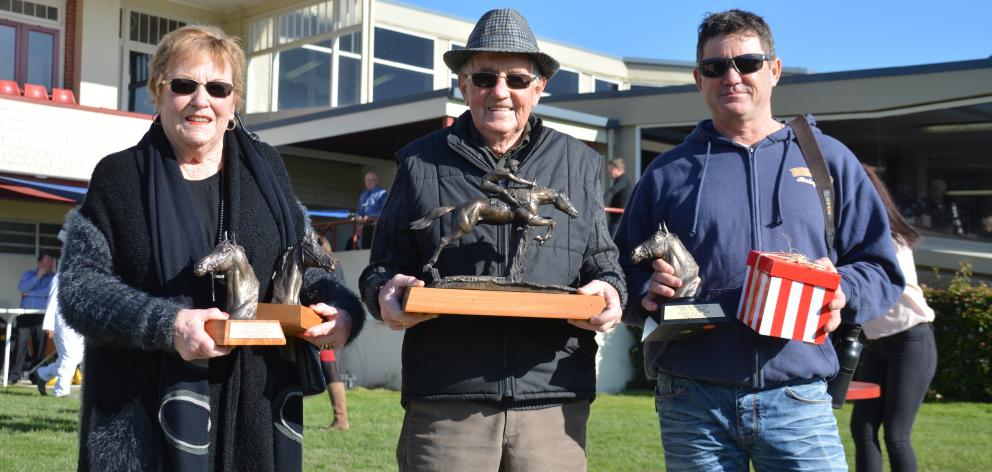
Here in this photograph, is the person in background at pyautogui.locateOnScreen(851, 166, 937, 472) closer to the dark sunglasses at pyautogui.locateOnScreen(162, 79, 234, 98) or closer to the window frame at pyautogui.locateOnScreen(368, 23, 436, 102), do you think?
→ the dark sunglasses at pyautogui.locateOnScreen(162, 79, 234, 98)

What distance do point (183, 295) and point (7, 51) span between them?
20119mm

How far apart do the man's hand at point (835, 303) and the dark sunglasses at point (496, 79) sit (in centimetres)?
114

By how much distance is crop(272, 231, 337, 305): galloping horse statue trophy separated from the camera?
340 cm

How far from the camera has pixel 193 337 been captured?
309 centimetres

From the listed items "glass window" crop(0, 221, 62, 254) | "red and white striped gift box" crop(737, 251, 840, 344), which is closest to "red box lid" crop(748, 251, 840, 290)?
"red and white striped gift box" crop(737, 251, 840, 344)

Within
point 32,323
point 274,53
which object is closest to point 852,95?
point 274,53

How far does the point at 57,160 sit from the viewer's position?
796 inches

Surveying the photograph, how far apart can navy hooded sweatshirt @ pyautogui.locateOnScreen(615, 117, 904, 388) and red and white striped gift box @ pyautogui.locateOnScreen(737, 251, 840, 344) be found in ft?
0.41


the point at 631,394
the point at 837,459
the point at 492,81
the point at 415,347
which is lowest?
the point at 631,394

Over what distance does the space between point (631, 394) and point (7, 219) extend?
1332 cm

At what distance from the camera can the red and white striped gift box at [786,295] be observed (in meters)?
3.25

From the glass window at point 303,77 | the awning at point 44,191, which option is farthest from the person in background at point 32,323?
the glass window at point 303,77

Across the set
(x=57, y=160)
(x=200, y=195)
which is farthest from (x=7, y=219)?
(x=200, y=195)

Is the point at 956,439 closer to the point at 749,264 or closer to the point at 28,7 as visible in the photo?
the point at 749,264
